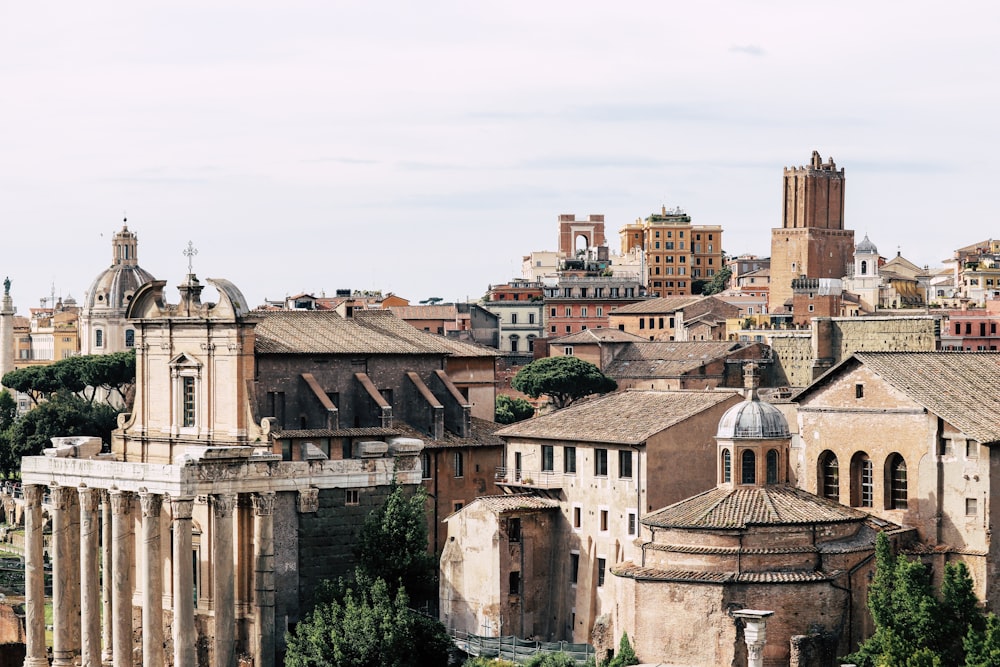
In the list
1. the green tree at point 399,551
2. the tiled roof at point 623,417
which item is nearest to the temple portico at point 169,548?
the green tree at point 399,551

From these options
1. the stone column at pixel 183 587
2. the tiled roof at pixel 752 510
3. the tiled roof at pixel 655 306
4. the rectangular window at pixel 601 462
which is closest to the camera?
the tiled roof at pixel 752 510

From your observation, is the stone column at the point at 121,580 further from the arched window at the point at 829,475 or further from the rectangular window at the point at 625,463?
the arched window at the point at 829,475

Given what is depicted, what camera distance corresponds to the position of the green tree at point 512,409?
99188 millimetres

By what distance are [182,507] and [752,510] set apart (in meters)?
16.5

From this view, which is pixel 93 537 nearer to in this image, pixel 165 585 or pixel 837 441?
pixel 165 585

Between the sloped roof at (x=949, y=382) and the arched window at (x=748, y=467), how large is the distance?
3893 mm

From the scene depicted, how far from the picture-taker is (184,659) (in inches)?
2188

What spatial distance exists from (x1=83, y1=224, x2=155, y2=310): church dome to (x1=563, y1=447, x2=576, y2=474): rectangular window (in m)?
84.1

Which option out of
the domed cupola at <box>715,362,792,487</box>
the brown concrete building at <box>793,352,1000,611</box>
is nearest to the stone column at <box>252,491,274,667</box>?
the domed cupola at <box>715,362,792,487</box>

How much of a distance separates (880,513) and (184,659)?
1965 centimetres

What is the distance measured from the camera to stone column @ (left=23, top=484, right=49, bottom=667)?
61812 mm

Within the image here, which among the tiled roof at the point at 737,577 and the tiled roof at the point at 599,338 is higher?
the tiled roof at the point at 599,338

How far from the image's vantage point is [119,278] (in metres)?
140

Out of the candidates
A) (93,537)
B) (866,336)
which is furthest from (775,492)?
(866,336)
